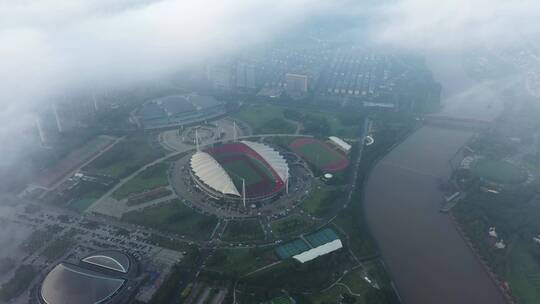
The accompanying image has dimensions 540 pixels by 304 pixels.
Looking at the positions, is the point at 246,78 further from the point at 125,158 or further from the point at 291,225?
the point at 291,225

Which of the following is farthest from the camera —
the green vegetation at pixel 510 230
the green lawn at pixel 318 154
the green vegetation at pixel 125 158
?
the green lawn at pixel 318 154

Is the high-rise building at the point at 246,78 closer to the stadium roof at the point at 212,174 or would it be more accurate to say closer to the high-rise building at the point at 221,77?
the high-rise building at the point at 221,77

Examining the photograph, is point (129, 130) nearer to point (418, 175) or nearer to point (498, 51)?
point (418, 175)

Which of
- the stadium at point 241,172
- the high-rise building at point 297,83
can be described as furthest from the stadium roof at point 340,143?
the high-rise building at point 297,83

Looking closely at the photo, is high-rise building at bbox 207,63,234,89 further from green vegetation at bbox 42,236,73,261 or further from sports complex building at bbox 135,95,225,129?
green vegetation at bbox 42,236,73,261

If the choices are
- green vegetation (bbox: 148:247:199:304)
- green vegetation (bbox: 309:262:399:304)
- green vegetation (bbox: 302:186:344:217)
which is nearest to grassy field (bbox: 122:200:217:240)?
green vegetation (bbox: 148:247:199:304)

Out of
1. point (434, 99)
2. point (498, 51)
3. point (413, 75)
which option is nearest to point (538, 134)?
point (434, 99)

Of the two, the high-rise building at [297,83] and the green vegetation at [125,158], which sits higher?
the high-rise building at [297,83]

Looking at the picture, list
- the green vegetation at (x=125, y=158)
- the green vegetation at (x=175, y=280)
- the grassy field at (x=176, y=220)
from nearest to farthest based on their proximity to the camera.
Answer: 1. the green vegetation at (x=175, y=280)
2. the grassy field at (x=176, y=220)
3. the green vegetation at (x=125, y=158)
